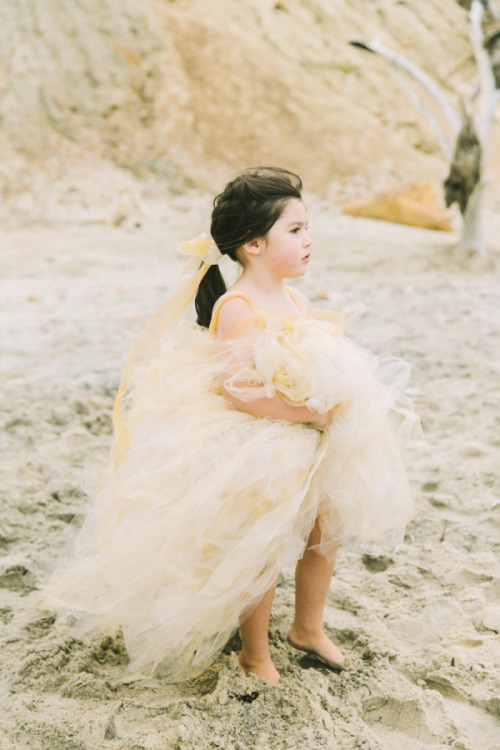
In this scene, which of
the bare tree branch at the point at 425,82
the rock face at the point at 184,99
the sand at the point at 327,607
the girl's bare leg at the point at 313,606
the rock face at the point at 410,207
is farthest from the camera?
the rock face at the point at 184,99

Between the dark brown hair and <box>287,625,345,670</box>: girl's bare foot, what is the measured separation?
101cm

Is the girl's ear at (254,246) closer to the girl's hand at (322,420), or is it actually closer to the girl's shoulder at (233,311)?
the girl's shoulder at (233,311)

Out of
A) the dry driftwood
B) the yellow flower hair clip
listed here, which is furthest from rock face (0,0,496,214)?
the yellow flower hair clip

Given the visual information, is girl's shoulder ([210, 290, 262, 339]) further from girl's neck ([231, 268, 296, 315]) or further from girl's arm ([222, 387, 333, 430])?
girl's arm ([222, 387, 333, 430])

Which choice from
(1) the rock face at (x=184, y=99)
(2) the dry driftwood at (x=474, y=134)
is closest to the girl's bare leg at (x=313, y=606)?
(2) the dry driftwood at (x=474, y=134)

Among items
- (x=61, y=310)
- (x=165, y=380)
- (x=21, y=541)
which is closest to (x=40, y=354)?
(x=61, y=310)

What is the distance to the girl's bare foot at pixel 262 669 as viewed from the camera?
1.69 metres

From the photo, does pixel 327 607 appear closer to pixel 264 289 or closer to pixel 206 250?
pixel 264 289

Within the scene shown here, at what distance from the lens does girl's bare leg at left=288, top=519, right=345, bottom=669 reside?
1764 mm

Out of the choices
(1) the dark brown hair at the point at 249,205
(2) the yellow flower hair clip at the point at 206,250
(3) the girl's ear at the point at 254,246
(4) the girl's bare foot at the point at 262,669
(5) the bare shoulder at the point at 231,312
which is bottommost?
(4) the girl's bare foot at the point at 262,669

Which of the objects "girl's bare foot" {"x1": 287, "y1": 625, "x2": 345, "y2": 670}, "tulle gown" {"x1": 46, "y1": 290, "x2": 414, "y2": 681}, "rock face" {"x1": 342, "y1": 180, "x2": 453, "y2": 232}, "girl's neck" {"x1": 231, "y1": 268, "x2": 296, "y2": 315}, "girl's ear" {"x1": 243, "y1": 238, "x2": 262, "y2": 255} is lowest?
"girl's bare foot" {"x1": 287, "y1": 625, "x2": 345, "y2": 670}

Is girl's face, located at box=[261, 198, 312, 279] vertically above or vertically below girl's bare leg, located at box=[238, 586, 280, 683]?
above

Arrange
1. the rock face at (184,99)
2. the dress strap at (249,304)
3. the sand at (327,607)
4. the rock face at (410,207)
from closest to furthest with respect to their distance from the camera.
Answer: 1. the sand at (327,607)
2. the dress strap at (249,304)
3. the rock face at (410,207)
4. the rock face at (184,99)

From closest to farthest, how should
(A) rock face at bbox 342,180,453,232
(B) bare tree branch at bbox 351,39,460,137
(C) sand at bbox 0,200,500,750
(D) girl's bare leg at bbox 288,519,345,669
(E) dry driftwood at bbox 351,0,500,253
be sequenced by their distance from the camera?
1. (C) sand at bbox 0,200,500,750
2. (D) girl's bare leg at bbox 288,519,345,669
3. (E) dry driftwood at bbox 351,0,500,253
4. (B) bare tree branch at bbox 351,39,460,137
5. (A) rock face at bbox 342,180,453,232
